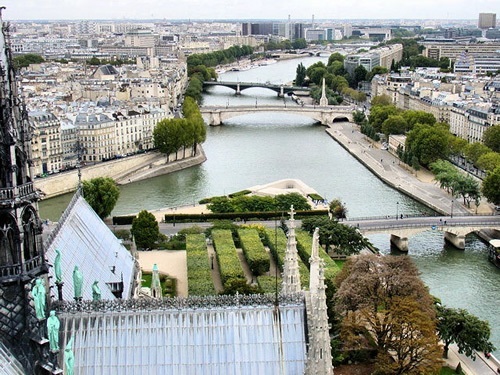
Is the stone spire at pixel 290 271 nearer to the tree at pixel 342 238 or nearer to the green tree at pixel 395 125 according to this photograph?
the tree at pixel 342 238

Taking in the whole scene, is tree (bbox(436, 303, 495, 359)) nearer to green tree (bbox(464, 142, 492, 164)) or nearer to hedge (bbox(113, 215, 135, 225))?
hedge (bbox(113, 215, 135, 225))

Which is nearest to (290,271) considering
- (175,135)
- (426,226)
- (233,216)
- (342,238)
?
(342,238)

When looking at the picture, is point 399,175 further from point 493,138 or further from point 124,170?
point 124,170

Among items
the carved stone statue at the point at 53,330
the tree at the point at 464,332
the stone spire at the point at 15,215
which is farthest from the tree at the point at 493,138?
the carved stone statue at the point at 53,330

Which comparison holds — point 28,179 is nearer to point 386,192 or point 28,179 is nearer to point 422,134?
point 386,192

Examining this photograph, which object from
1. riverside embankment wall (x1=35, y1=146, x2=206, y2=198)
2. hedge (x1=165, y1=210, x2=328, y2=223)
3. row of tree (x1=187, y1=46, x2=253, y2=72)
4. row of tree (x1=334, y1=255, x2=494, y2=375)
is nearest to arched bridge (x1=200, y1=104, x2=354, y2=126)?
riverside embankment wall (x1=35, y1=146, x2=206, y2=198)

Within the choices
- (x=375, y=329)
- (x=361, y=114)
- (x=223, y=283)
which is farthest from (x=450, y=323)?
(x=361, y=114)
